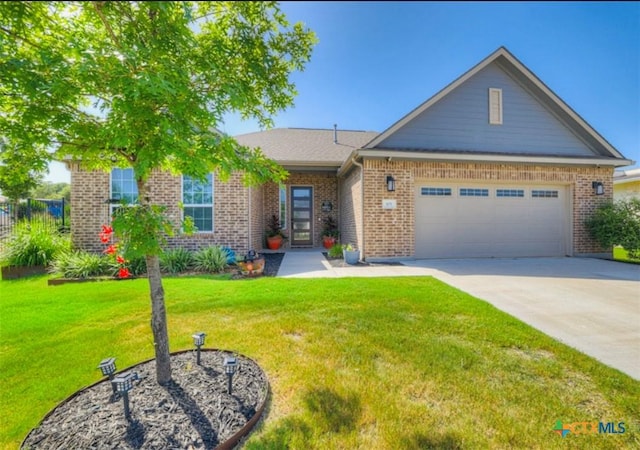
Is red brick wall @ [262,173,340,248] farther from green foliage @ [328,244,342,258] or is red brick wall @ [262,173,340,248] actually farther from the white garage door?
the white garage door

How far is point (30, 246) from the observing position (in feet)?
23.8

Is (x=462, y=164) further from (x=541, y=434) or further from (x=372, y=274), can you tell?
(x=541, y=434)

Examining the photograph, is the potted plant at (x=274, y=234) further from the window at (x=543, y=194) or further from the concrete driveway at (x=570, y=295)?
the window at (x=543, y=194)

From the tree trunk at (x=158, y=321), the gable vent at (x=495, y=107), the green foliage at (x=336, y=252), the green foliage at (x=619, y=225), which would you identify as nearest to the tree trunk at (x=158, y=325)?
the tree trunk at (x=158, y=321)

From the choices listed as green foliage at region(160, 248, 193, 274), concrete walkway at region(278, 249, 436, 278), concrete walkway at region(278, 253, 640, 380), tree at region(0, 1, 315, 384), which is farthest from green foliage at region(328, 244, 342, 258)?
tree at region(0, 1, 315, 384)

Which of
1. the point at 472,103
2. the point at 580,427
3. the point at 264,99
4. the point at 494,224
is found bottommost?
the point at 580,427

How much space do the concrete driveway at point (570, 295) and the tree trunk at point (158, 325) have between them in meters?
4.44

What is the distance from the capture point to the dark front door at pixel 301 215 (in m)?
12.4

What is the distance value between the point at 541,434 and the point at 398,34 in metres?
3.06

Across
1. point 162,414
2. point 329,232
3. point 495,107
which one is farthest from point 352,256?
point 495,107

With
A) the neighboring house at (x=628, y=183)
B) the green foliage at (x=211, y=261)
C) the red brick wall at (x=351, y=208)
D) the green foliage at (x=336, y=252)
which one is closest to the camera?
the green foliage at (x=211, y=261)

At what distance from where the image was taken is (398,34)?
6.50ft

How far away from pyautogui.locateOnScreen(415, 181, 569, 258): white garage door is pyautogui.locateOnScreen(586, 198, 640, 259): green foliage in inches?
33.6

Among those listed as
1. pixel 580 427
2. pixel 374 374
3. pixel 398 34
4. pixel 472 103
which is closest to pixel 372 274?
pixel 374 374
